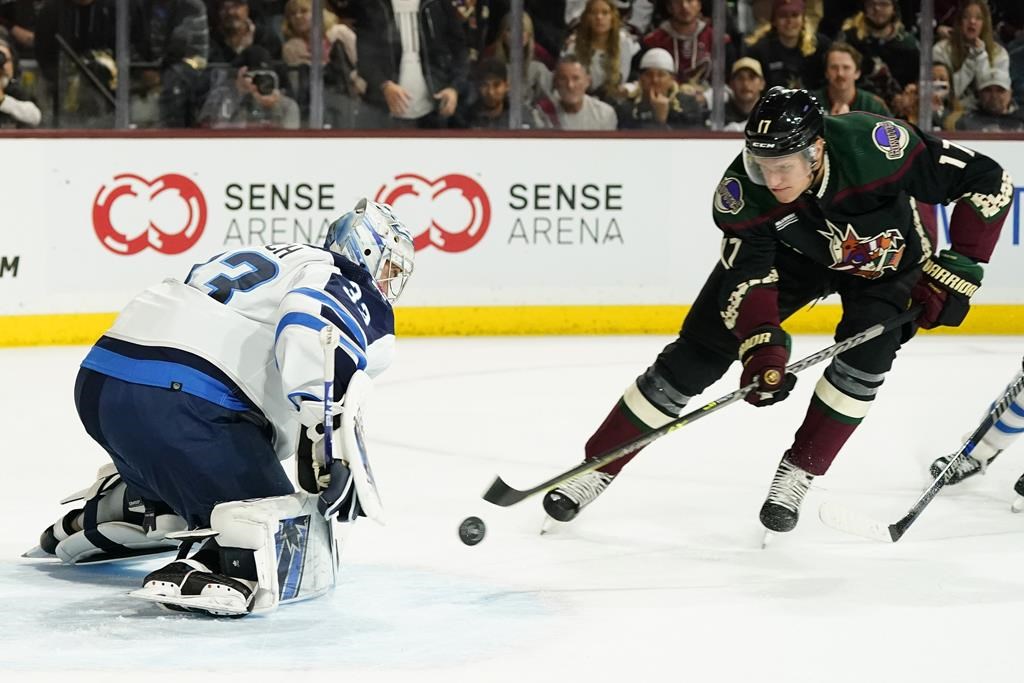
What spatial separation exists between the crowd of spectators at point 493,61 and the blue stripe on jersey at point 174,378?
3832 mm

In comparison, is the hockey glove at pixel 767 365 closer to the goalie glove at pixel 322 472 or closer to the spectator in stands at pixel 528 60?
the goalie glove at pixel 322 472

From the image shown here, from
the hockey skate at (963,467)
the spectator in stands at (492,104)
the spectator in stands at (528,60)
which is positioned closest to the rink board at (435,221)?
the spectator in stands at (492,104)

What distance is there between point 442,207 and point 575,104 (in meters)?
0.78

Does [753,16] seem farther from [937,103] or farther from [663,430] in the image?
[663,430]

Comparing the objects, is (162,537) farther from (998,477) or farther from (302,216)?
(302,216)

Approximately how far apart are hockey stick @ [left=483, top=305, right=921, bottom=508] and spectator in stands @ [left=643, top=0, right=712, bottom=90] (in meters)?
3.74

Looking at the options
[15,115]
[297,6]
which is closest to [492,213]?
[297,6]

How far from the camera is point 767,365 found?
3248mm

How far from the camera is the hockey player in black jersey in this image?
3260 millimetres

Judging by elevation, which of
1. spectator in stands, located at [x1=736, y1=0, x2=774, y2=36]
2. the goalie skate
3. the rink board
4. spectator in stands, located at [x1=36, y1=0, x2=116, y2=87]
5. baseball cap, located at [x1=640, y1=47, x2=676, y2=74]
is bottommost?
the rink board

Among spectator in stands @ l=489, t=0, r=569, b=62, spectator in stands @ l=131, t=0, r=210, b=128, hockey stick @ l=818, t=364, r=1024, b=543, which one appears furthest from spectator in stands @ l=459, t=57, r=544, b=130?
hockey stick @ l=818, t=364, r=1024, b=543

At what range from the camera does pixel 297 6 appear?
266 inches

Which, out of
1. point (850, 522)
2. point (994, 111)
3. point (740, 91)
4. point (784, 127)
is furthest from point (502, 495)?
point (994, 111)

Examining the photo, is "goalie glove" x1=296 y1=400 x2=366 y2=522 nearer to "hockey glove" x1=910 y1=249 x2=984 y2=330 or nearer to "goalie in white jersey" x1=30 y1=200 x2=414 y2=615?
"goalie in white jersey" x1=30 y1=200 x2=414 y2=615
